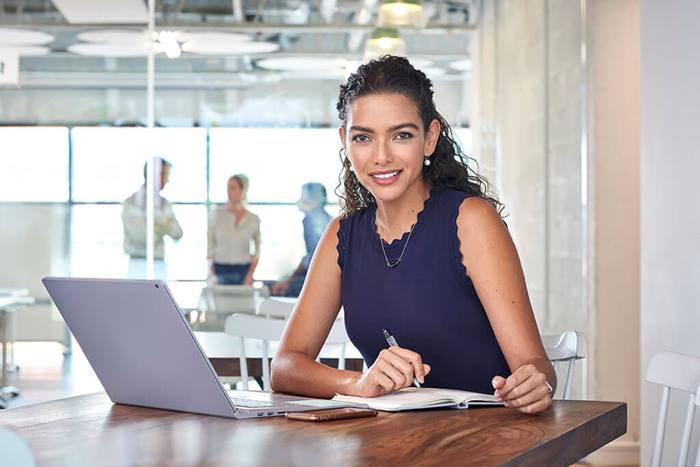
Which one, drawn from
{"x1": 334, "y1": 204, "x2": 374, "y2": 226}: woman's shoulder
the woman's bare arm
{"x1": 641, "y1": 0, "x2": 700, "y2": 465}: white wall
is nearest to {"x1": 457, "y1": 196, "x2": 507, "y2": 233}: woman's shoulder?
the woman's bare arm

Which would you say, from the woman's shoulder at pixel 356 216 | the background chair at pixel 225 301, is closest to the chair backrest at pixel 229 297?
the background chair at pixel 225 301

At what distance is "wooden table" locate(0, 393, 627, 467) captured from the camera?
1.47 meters

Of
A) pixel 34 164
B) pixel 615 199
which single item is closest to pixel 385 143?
pixel 615 199

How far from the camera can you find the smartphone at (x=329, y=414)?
1.76 meters

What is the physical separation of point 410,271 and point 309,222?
350 centimetres

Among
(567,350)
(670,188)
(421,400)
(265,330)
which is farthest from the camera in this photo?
(670,188)

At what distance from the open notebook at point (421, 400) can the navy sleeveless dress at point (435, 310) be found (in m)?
0.30

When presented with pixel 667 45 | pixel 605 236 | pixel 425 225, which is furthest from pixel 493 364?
pixel 605 236

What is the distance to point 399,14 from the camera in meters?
5.88

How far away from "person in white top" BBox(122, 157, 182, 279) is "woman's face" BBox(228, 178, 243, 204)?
1.00ft

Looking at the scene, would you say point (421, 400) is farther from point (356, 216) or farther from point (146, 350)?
point (356, 216)

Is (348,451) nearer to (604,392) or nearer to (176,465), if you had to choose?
(176,465)

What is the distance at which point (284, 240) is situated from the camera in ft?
19.1

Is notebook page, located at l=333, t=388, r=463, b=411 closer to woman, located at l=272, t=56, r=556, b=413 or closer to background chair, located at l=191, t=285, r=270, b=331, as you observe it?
woman, located at l=272, t=56, r=556, b=413
